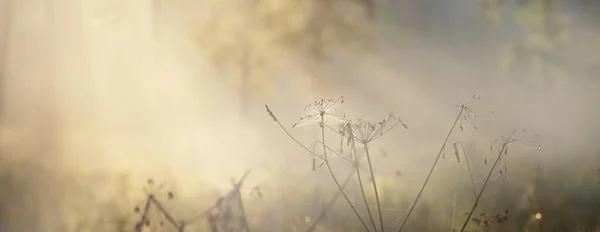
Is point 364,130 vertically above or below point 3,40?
below

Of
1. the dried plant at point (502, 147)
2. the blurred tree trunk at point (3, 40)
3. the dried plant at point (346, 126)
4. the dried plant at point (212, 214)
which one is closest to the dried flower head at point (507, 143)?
the dried plant at point (502, 147)

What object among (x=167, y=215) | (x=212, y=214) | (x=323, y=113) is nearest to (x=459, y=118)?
(x=323, y=113)

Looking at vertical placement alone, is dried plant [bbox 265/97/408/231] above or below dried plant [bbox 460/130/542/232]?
above

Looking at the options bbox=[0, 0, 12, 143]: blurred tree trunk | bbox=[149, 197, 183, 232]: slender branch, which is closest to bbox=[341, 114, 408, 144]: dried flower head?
bbox=[149, 197, 183, 232]: slender branch

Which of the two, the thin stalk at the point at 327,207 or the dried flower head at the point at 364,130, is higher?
the dried flower head at the point at 364,130

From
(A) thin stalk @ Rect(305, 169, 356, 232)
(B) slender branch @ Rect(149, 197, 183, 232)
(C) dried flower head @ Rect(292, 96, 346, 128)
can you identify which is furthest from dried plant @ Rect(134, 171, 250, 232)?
(C) dried flower head @ Rect(292, 96, 346, 128)

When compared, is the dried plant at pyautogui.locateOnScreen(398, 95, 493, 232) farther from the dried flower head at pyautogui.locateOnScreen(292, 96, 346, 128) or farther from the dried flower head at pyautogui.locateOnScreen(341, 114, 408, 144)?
the dried flower head at pyautogui.locateOnScreen(292, 96, 346, 128)

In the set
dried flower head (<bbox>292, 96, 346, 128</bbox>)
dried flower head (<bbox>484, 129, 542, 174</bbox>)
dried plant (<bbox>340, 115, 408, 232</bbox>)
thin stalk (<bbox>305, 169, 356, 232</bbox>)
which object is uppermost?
dried flower head (<bbox>292, 96, 346, 128</bbox>)

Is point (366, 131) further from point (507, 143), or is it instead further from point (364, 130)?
point (507, 143)

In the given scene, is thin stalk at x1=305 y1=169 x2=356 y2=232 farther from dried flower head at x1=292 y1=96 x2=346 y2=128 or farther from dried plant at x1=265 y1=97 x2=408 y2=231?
dried flower head at x1=292 y1=96 x2=346 y2=128

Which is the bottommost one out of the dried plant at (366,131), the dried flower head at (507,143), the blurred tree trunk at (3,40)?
the dried flower head at (507,143)

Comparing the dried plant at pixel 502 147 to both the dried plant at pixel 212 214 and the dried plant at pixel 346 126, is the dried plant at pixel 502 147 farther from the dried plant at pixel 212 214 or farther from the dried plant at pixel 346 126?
the dried plant at pixel 212 214

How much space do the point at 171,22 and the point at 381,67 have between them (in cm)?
55

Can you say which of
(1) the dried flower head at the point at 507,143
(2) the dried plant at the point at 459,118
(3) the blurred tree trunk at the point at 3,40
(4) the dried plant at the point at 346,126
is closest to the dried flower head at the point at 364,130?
(4) the dried plant at the point at 346,126
